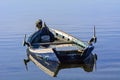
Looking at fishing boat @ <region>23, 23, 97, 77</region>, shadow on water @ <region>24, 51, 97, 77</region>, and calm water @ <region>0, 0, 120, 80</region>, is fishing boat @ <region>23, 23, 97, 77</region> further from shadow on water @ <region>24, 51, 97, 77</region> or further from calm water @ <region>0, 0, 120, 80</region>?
calm water @ <region>0, 0, 120, 80</region>

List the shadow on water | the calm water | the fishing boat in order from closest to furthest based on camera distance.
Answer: the calm water → the shadow on water → the fishing boat

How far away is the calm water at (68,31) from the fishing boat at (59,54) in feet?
1.46

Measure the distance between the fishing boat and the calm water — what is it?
0.45m

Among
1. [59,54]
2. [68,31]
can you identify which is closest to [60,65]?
[59,54]

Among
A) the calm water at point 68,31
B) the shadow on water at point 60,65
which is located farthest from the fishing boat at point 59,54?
the calm water at point 68,31

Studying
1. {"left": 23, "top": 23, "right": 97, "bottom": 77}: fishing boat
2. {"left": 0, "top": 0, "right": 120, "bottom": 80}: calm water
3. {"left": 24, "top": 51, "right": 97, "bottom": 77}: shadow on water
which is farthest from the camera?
{"left": 23, "top": 23, "right": 97, "bottom": 77}: fishing boat

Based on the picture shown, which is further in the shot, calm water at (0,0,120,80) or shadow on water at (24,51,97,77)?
shadow on water at (24,51,97,77)

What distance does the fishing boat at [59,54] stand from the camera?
25656 mm

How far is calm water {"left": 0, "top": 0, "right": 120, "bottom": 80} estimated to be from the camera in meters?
24.6

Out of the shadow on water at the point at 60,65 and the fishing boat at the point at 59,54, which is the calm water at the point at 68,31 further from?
the fishing boat at the point at 59,54

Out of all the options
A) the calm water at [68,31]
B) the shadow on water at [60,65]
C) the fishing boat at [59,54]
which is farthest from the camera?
the fishing boat at [59,54]

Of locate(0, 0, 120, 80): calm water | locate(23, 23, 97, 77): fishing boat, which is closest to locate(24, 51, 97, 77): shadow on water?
locate(23, 23, 97, 77): fishing boat

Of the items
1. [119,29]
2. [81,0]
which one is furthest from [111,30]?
Result: [81,0]

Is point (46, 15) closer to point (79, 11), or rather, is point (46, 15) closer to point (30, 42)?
point (79, 11)
